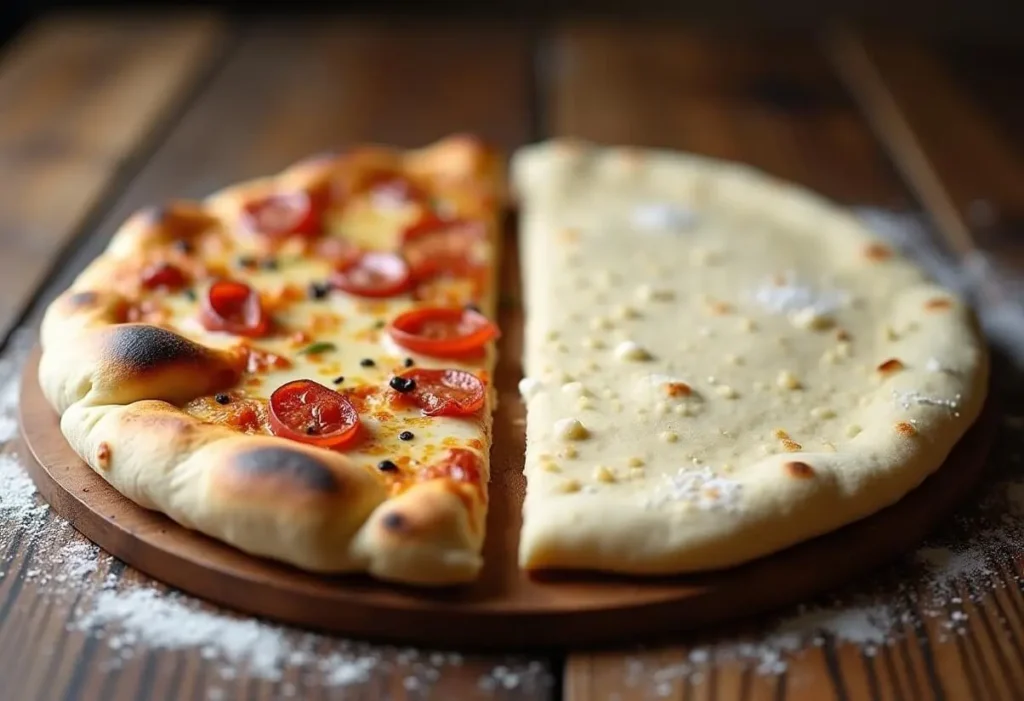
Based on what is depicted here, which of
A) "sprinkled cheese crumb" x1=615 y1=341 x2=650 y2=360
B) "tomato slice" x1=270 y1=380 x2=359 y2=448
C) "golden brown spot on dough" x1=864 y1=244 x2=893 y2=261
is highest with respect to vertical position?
"tomato slice" x1=270 y1=380 x2=359 y2=448

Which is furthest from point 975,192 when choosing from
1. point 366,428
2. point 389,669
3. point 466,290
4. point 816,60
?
point 389,669

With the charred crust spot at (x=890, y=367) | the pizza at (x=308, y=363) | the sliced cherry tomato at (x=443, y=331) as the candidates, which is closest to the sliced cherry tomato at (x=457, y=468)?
the pizza at (x=308, y=363)

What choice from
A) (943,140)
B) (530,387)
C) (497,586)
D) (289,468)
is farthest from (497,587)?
(943,140)

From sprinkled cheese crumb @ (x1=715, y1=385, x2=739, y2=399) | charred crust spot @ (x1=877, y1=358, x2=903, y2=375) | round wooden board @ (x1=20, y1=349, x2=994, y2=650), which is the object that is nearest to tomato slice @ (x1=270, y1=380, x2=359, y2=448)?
round wooden board @ (x1=20, y1=349, x2=994, y2=650)

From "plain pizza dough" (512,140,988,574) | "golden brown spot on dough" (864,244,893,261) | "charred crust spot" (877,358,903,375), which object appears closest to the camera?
"plain pizza dough" (512,140,988,574)

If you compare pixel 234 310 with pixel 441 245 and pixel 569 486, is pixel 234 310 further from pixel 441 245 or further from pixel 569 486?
pixel 569 486

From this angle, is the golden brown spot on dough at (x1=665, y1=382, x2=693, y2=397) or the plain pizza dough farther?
the golden brown spot on dough at (x1=665, y1=382, x2=693, y2=397)

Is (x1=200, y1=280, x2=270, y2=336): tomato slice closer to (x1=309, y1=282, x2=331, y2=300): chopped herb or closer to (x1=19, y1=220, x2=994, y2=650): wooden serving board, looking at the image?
(x1=309, y1=282, x2=331, y2=300): chopped herb
